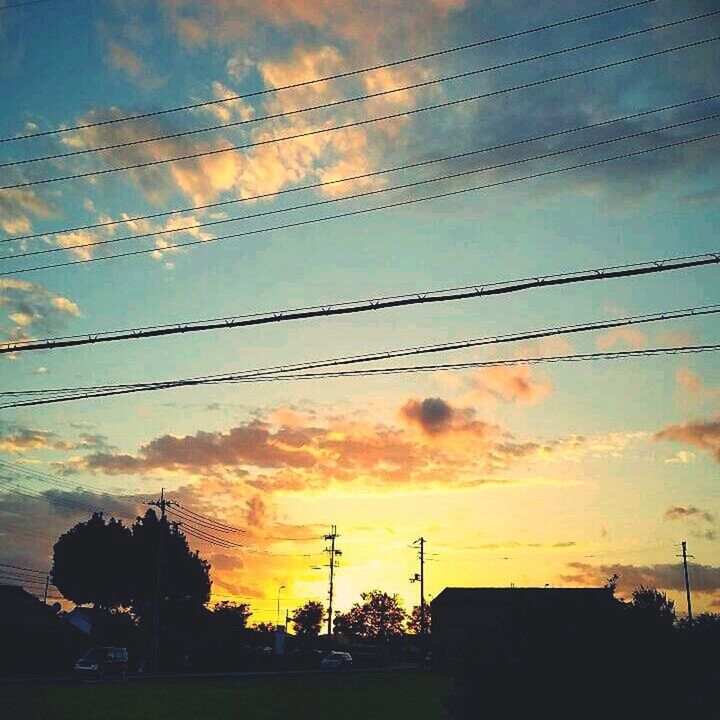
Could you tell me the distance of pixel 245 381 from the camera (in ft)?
67.5

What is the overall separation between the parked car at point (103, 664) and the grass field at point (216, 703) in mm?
9331

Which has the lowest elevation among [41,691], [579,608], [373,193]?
[41,691]

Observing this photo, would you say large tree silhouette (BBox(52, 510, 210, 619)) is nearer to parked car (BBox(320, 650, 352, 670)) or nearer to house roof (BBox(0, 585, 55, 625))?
house roof (BBox(0, 585, 55, 625))

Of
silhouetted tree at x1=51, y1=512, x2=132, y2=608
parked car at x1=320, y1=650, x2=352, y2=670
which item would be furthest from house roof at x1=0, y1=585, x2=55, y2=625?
parked car at x1=320, y1=650, x2=352, y2=670

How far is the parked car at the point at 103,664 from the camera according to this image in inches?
2365

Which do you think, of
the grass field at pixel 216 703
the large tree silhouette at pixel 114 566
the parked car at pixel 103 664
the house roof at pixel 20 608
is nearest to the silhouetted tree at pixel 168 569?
the large tree silhouette at pixel 114 566

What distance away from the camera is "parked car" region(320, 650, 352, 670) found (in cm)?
9300

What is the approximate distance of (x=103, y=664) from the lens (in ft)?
198

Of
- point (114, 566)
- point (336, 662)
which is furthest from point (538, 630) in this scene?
point (114, 566)

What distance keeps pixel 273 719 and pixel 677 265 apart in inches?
962

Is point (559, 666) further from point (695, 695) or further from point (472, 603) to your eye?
point (472, 603)

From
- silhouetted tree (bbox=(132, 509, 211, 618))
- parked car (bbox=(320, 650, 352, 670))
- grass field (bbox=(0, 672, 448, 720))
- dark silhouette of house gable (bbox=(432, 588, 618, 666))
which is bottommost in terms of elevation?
parked car (bbox=(320, 650, 352, 670))

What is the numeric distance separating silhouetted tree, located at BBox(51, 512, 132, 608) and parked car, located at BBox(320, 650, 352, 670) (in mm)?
29219

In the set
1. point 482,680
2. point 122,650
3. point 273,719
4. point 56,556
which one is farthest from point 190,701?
point 56,556
